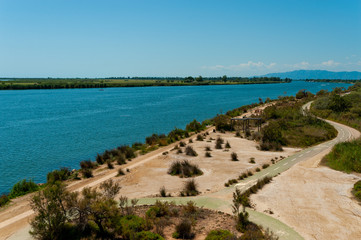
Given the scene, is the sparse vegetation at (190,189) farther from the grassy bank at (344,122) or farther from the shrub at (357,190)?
the grassy bank at (344,122)

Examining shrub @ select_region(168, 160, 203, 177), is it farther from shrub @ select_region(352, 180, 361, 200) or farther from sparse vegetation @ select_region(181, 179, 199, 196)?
shrub @ select_region(352, 180, 361, 200)

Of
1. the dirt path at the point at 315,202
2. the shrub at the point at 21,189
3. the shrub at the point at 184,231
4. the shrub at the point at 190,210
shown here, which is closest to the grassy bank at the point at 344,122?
the dirt path at the point at 315,202

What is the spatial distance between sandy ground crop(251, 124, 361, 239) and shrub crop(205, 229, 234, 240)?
3.40m

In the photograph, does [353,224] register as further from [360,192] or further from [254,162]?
[254,162]

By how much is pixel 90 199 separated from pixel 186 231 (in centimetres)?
438

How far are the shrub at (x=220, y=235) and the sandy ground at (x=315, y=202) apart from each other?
11.2ft

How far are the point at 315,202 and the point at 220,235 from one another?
23.3ft

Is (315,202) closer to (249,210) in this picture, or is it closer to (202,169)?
(249,210)

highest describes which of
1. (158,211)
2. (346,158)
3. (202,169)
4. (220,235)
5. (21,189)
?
(220,235)

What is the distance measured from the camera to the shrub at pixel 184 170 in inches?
825

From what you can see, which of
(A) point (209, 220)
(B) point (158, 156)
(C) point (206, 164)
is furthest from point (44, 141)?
(A) point (209, 220)

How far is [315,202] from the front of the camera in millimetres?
15133

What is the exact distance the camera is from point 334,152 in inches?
947

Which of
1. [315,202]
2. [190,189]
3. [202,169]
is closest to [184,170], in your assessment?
[202,169]
